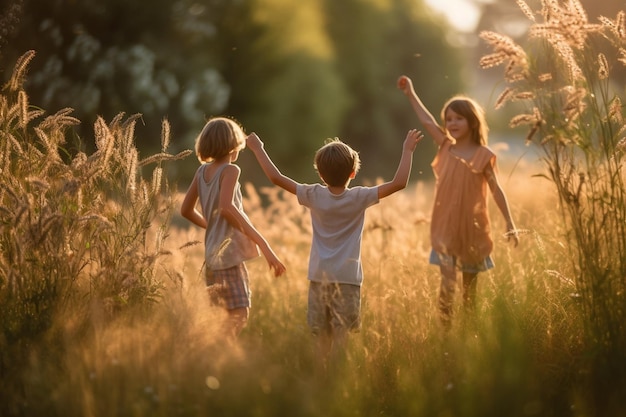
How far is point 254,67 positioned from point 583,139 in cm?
1278

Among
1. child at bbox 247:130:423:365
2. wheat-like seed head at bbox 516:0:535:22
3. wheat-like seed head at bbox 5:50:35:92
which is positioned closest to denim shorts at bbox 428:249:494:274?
child at bbox 247:130:423:365

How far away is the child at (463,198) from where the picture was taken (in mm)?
5281

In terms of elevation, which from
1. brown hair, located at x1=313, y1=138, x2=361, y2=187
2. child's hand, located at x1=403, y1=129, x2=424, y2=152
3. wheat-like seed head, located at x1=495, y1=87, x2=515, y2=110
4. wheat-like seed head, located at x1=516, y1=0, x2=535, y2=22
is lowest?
brown hair, located at x1=313, y1=138, x2=361, y2=187

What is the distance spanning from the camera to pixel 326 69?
1683cm

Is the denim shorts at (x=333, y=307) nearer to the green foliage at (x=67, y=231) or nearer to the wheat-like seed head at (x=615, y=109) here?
the green foliage at (x=67, y=231)

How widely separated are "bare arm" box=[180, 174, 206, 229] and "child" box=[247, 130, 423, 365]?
589mm

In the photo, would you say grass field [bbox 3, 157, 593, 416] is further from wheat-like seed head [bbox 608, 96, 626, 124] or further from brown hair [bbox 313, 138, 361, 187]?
wheat-like seed head [bbox 608, 96, 626, 124]

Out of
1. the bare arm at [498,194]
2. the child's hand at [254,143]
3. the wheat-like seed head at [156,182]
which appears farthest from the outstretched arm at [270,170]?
the bare arm at [498,194]

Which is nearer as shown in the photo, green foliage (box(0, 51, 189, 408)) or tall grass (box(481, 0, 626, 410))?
tall grass (box(481, 0, 626, 410))

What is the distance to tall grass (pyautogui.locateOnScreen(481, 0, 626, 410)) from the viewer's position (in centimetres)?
387

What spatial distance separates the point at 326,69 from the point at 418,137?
492 inches

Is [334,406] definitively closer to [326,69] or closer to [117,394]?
[117,394]

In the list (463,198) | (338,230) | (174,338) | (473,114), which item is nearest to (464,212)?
(463,198)

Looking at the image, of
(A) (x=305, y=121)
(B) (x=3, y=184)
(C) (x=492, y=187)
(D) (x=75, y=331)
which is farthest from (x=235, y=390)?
(A) (x=305, y=121)
